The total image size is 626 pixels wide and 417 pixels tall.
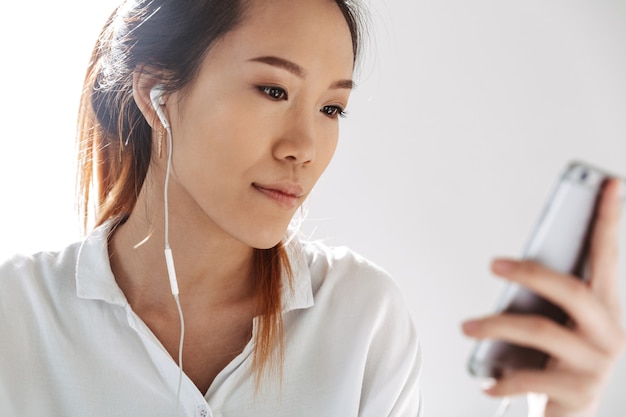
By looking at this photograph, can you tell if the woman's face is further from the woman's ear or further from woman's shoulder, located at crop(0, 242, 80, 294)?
woman's shoulder, located at crop(0, 242, 80, 294)

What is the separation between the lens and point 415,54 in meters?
3.25

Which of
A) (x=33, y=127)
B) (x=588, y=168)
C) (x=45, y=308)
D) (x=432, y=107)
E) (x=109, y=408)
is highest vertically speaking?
(x=432, y=107)

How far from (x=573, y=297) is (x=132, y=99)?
45.6 inches

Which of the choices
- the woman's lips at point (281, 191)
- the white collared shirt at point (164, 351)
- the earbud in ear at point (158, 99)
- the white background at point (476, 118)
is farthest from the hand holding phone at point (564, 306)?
the white background at point (476, 118)

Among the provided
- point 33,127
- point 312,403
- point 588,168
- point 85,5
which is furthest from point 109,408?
point 85,5

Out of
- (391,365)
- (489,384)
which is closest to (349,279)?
(391,365)

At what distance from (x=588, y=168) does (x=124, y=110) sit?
3.84 feet

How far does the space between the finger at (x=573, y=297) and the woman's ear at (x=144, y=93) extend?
1.00 metres

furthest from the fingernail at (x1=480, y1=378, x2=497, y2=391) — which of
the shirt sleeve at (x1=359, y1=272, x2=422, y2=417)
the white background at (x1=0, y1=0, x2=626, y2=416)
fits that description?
the white background at (x1=0, y1=0, x2=626, y2=416)

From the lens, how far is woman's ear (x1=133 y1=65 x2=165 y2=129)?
169 cm

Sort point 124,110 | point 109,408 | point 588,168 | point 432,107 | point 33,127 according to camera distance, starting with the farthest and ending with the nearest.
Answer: point 432,107 → point 33,127 → point 124,110 → point 109,408 → point 588,168

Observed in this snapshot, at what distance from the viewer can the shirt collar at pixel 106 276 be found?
166 cm

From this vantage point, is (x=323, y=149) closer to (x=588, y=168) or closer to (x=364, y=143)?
(x=588, y=168)

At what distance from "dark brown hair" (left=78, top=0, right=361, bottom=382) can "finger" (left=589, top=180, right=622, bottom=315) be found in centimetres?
87
